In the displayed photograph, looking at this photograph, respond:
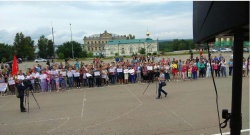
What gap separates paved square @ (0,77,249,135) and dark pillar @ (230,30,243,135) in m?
5.59

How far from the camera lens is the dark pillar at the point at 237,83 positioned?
7.94 ft

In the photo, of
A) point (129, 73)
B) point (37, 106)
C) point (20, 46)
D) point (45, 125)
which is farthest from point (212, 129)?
point (20, 46)

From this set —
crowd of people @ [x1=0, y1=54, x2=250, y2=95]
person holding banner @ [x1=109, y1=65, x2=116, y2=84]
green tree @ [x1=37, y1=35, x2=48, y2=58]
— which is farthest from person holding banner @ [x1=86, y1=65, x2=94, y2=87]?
green tree @ [x1=37, y1=35, x2=48, y2=58]

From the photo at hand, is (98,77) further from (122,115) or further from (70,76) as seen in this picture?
(122,115)

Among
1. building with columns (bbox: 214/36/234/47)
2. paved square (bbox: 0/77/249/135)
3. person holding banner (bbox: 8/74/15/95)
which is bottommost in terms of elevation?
paved square (bbox: 0/77/249/135)

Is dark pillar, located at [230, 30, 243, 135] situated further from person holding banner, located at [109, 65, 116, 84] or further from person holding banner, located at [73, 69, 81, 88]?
person holding banner, located at [109, 65, 116, 84]

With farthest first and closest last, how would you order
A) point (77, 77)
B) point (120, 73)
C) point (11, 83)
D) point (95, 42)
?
point (95, 42)
point (120, 73)
point (77, 77)
point (11, 83)

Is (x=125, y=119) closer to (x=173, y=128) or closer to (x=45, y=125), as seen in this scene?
(x=173, y=128)

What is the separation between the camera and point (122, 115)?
1073 centimetres

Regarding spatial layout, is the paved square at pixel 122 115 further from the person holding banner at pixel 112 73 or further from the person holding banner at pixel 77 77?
the person holding banner at pixel 112 73

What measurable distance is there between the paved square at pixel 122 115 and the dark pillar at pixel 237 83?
18.3ft

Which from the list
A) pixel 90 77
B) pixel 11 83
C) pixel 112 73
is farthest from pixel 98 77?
pixel 11 83

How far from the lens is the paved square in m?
8.75

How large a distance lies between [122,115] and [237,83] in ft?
28.0
